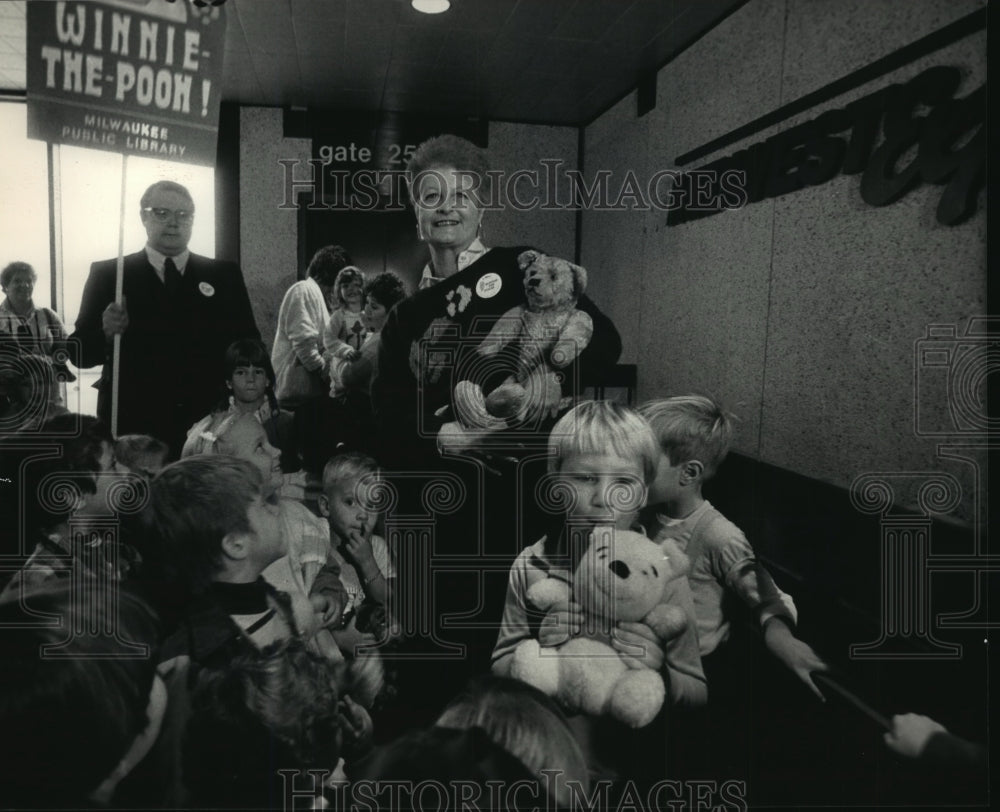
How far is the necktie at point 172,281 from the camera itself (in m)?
1.68

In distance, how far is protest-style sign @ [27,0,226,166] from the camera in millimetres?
1603

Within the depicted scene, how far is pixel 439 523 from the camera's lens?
5.72 ft

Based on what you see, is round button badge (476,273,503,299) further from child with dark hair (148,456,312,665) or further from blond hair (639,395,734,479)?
child with dark hair (148,456,312,665)

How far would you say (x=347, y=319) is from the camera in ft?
5.61

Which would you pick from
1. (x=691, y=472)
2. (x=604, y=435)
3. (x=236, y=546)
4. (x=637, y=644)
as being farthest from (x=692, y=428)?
(x=236, y=546)

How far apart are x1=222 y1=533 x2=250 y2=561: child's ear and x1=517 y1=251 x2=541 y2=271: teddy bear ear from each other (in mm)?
877

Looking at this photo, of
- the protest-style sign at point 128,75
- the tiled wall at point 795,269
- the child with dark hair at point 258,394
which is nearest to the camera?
the tiled wall at point 795,269

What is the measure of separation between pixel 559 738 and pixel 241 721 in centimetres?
73

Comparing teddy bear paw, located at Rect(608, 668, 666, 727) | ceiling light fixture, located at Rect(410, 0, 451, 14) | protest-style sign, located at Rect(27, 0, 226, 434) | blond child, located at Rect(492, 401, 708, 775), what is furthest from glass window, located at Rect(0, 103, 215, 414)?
teddy bear paw, located at Rect(608, 668, 666, 727)

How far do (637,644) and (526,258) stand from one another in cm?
93

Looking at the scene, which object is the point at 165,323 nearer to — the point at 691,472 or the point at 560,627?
the point at 560,627

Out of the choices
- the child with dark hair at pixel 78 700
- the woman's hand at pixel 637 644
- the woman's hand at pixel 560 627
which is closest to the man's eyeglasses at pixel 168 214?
the child with dark hair at pixel 78 700

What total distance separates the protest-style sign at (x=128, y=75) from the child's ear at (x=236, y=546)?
32.9 inches

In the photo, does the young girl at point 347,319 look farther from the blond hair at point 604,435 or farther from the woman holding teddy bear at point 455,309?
the blond hair at point 604,435
